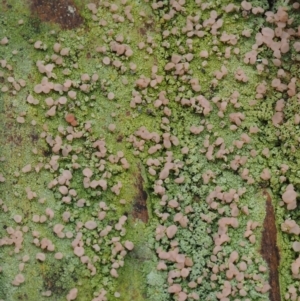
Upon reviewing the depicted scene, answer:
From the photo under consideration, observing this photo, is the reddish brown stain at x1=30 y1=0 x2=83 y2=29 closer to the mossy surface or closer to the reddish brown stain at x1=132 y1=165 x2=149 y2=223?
the mossy surface

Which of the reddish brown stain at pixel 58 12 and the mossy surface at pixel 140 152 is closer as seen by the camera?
the mossy surface at pixel 140 152

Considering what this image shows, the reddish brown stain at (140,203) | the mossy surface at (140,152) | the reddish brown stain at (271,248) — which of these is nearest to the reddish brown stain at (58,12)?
the mossy surface at (140,152)

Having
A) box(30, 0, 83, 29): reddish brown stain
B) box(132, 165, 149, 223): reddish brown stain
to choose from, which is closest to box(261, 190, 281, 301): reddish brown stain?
box(132, 165, 149, 223): reddish brown stain

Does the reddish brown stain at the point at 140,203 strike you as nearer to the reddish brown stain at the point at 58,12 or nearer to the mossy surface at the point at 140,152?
the mossy surface at the point at 140,152

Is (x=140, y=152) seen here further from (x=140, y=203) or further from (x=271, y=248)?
(x=271, y=248)

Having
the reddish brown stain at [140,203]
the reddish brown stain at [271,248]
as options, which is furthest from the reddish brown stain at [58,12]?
the reddish brown stain at [271,248]

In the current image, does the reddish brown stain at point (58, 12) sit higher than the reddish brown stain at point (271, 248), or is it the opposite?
the reddish brown stain at point (58, 12)
